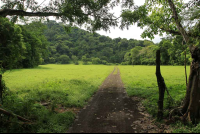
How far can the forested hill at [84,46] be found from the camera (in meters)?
143

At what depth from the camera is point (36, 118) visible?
6.25 meters

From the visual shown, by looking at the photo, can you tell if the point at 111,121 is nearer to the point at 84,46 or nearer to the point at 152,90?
the point at 152,90

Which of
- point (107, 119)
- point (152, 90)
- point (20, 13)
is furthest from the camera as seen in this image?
point (152, 90)

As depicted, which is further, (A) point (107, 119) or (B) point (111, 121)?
(A) point (107, 119)

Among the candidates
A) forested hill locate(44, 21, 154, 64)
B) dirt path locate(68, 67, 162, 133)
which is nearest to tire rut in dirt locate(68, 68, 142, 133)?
dirt path locate(68, 67, 162, 133)

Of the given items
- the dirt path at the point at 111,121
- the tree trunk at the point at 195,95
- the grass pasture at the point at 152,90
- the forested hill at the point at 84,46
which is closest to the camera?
the dirt path at the point at 111,121

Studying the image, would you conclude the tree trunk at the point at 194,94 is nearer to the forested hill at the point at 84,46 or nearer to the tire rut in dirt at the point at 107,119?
the tire rut in dirt at the point at 107,119

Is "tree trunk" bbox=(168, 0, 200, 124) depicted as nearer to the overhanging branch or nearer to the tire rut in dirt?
the tire rut in dirt

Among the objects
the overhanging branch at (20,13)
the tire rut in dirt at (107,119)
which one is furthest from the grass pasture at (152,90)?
the overhanging branch at (20,13)

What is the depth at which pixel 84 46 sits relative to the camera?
535ft

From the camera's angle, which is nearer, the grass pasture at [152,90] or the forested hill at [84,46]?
the grass pasture at [152,90]

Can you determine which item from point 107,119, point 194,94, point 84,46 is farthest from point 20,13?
point 84,46

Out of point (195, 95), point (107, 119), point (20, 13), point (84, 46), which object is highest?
point (84, 46)

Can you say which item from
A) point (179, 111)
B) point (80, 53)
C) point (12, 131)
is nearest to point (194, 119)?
point (179, 111)
